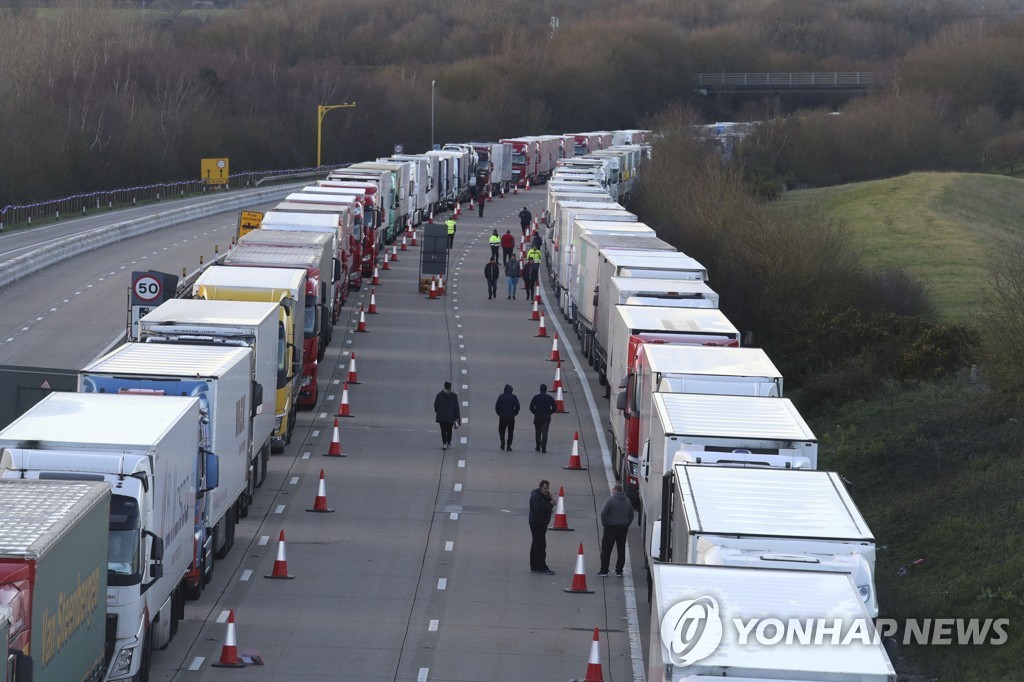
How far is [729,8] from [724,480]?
179 meters

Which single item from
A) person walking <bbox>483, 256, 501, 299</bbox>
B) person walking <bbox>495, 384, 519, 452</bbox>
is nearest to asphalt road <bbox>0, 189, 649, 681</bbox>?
person walking <bbox>495, 384, 519, 452</bbox>

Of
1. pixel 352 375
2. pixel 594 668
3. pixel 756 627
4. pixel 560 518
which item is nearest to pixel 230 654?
pixel 594 668

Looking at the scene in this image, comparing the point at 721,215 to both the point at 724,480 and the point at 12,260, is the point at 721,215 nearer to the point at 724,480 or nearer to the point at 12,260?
the point at 12,260

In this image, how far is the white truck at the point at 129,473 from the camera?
13602mm

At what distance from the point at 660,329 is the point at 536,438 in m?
3.61

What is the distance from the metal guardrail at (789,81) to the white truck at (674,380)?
409ft

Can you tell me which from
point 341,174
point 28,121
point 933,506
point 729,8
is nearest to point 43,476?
point 933,506

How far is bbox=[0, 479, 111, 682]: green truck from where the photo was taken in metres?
10.2

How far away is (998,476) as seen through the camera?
832 inches

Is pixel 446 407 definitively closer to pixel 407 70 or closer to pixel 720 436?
pixel 720 436

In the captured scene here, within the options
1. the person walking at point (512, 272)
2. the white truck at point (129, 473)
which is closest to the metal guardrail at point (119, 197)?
the person walking at point (512, 272)

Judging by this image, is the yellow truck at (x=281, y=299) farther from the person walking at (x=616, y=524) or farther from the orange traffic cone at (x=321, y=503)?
the person walking at (x=616, y=524)

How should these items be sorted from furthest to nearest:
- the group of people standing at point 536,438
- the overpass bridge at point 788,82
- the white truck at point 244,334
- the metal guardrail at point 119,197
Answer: the overpass bridge at point 788,82 → the metal guardrail at point 119,197 → the white truck at point 244,334 → the group of people standing at point 536,438

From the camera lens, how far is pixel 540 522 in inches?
754
